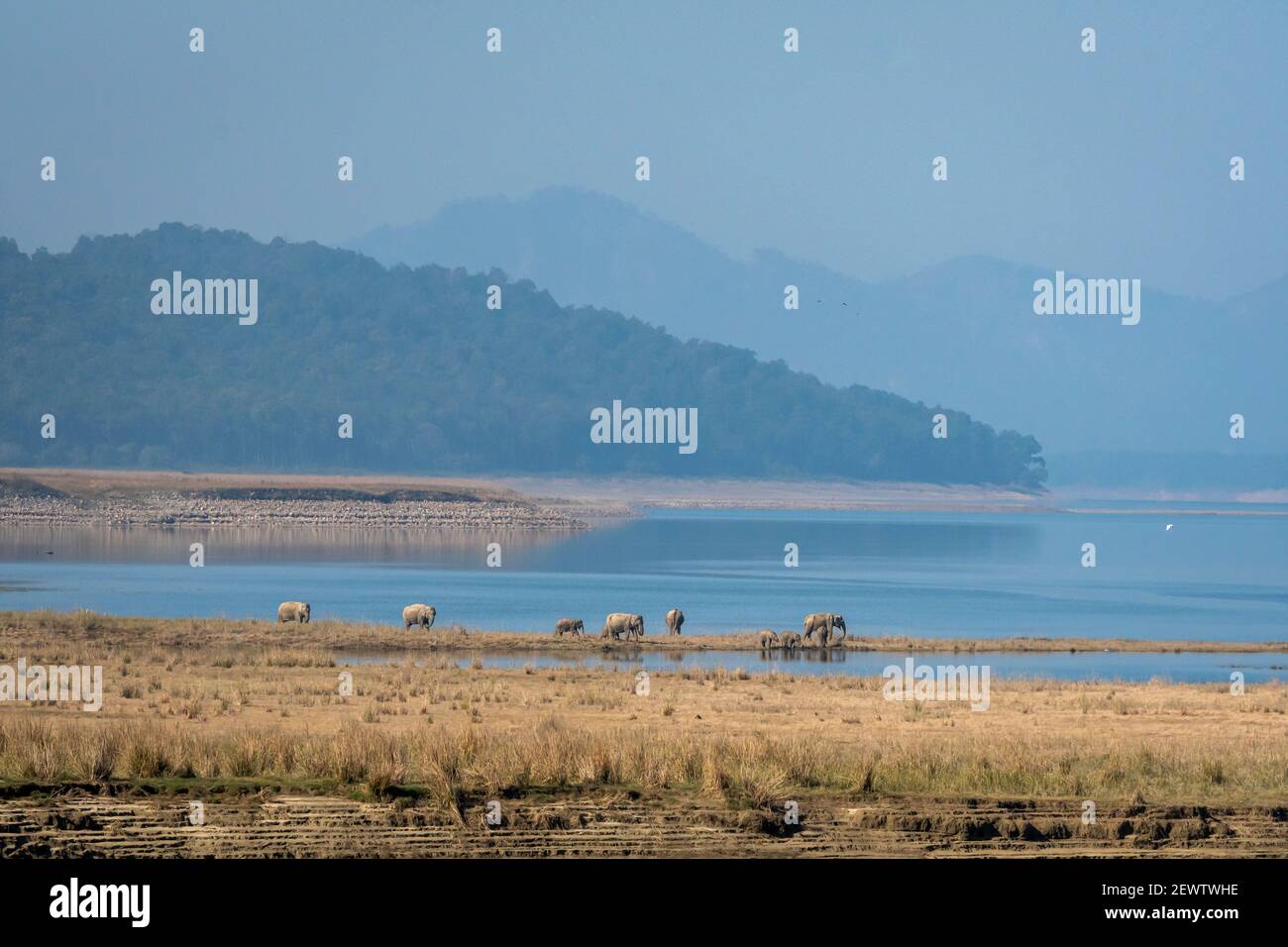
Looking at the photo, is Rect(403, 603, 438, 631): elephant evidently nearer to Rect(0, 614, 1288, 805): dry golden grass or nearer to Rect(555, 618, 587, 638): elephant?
Rect(555, 618, 587, 638): elephant

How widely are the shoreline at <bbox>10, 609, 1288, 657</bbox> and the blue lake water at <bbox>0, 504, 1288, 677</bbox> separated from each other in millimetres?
3245

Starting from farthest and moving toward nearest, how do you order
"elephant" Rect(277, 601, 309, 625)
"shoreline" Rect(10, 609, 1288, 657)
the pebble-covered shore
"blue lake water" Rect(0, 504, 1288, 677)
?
the pebble-covered shore, "blue lake water" Rect(0, 504, 1288, 677), "elephant" Rect(277, 601, 309, 625), "shoreline" Rect(10, 609, 1288, 657)

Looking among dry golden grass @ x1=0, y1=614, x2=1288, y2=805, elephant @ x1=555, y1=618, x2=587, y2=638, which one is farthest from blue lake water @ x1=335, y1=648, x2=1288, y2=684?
elephant @ x1=555, y1=618, x2=587, y2=638

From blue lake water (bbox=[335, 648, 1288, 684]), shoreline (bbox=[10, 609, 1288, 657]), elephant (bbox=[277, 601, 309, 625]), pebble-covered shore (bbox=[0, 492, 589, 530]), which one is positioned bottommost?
blue lake water (bbox=[335, 648, 1288, 684])

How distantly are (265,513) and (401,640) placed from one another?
94637mm

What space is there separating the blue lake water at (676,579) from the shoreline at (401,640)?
3.25 metres

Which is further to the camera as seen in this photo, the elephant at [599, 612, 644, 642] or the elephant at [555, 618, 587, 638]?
the elephant at [555, 618, 587, 638]

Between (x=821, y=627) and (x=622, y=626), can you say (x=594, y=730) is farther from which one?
(x=821, y=627)

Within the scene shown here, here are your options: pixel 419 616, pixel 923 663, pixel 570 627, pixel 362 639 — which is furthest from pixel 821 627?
pixel 362 639

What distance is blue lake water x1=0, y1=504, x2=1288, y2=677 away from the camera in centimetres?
4862

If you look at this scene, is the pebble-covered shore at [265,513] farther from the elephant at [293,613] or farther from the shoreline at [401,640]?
the shoreline at [401,640]

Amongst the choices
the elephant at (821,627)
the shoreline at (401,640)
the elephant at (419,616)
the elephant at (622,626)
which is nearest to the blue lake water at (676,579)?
the elephant at (622,626)

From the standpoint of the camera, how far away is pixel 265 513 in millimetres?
127750
